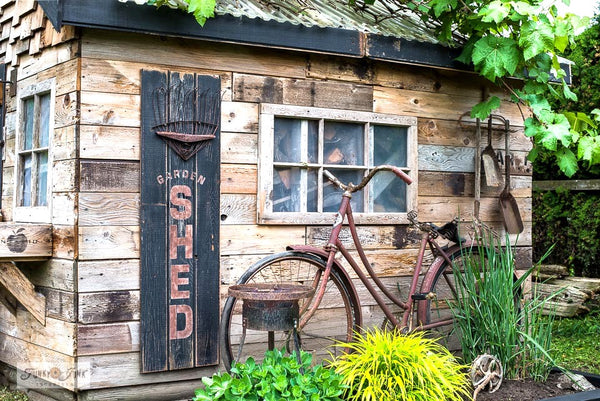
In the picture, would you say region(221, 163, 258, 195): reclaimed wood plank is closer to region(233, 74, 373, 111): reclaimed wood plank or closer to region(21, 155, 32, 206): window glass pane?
region(233, 74, 373, 111): reclaimed wood plank

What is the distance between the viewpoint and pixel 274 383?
11.9 ft

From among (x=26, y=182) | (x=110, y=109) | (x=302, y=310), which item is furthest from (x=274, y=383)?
(x=26, y=182)

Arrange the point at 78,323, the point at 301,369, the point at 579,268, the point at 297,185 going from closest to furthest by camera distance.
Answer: the point at 301,369, the point at 78,323, the point at 297,185, the point at 579,268

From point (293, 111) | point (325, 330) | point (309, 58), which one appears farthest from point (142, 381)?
point (309, 58)

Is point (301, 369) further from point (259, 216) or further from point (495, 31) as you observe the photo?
point (495, 31)

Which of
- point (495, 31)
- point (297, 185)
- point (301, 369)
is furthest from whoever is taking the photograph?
point (495, 31)

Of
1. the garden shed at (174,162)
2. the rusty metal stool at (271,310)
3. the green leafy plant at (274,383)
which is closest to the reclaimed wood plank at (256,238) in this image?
the garden shed at (174,162)

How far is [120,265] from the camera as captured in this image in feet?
14.4

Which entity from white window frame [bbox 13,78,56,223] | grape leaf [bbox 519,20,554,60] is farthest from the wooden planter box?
grape leaf [bbox 519,20,554,60]

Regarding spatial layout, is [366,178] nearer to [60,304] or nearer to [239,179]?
[239,179]

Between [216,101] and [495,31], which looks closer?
[216,101]

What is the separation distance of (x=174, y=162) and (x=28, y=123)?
4.57ft

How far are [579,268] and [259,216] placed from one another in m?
5.14

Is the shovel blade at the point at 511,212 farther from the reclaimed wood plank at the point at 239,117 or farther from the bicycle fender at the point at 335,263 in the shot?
the reclaimed wood plank at the point at 239,117
